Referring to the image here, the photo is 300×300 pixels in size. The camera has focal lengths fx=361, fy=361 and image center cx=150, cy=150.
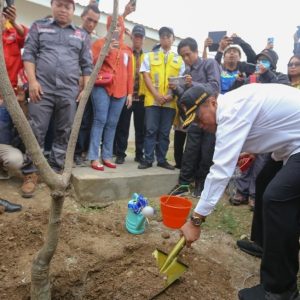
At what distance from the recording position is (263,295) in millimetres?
2484

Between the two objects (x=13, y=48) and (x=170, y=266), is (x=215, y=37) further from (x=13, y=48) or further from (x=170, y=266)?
(x=170, y=266)

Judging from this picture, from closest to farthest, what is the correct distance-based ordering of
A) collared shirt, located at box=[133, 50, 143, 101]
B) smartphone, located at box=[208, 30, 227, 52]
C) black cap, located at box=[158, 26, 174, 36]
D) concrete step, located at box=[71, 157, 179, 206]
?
concrete step, located at box=[71, 157, 179, 206] → black cap, located at box=[158, 26, 174, 36] → collared shirt, located at box=[133, 50, 143, 101] → smartphone, located at box=[208, 30, 227, 52]

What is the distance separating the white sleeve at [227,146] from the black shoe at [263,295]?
77 cm

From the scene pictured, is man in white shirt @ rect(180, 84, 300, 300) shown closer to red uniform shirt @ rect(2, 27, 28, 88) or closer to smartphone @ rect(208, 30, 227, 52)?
red uniform shirt @ rect(2, 27, 28, 88)

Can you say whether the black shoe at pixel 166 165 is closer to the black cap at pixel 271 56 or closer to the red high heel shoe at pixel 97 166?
the red high heel shoe at pixel 97 166

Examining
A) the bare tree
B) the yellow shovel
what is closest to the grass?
the yellow shovel

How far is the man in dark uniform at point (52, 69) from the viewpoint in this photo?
13.2ft

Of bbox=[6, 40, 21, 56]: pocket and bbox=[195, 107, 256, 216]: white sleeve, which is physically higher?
bbox=[6, 40, 21, 56]: pocket

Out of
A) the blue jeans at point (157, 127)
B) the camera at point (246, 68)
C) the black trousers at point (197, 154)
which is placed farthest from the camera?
the camera at point (246, 68)

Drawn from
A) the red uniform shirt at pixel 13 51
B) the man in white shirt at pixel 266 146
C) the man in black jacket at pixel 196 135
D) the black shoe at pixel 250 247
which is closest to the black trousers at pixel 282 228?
the man in white shirt at pixel 266 146

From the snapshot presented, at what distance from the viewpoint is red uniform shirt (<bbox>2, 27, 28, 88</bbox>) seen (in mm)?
4102

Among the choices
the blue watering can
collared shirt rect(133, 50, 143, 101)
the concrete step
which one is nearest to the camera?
the blue watering can

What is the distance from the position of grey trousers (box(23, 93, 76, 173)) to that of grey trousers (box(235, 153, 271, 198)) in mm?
2293

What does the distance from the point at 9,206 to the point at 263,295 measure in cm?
257
